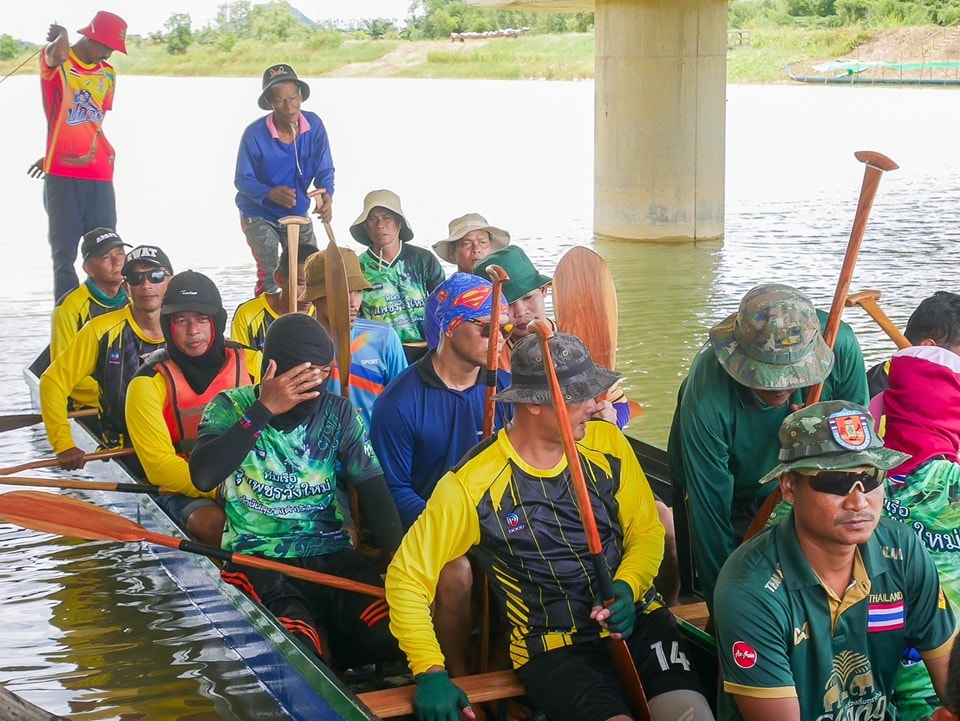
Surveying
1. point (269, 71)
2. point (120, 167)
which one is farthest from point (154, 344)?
point (120, 167)

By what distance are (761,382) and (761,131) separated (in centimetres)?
2643

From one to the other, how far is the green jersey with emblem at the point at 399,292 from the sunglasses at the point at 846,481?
405 centimetres

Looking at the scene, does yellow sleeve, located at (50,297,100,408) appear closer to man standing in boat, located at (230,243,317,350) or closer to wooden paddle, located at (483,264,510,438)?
man standing in boat, located at (230,243,317,350)

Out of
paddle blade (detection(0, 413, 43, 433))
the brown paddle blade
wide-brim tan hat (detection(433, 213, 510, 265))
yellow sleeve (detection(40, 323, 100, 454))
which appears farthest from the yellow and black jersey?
paddle blade (detection(0, 413, 43, 433))

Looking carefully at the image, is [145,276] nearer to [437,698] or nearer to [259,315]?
[259,315]

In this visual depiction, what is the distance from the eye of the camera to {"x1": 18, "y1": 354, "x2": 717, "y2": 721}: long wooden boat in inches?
137

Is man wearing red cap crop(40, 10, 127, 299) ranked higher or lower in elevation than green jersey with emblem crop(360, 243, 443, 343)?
higher

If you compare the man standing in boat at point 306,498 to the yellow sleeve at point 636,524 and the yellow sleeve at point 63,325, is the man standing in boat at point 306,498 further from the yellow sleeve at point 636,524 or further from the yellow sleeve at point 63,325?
the yellow sleeve at point 63,325

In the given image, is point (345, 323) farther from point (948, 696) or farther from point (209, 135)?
point (209, 135)

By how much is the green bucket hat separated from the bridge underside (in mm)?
9268

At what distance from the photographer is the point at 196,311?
4.85 metres

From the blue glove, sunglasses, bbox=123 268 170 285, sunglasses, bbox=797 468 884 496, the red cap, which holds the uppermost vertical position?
the red cap

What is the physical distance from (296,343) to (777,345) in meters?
1.43

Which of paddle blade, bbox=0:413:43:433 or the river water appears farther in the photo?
paddle blade, bbox=0:413:43:433
